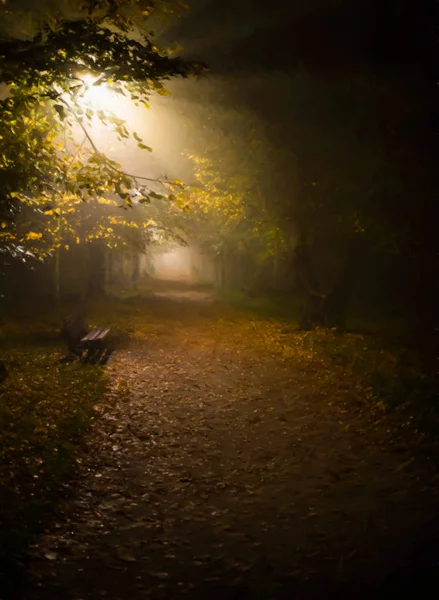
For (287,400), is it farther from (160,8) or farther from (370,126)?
(370,126)

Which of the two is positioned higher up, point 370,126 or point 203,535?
point 370,126

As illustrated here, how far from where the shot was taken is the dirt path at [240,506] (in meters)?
4.11

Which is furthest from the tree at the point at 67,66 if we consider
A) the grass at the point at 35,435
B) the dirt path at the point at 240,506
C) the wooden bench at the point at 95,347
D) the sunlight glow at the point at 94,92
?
the dirt path at the point at 240,506

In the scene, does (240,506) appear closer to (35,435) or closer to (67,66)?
(35,435)

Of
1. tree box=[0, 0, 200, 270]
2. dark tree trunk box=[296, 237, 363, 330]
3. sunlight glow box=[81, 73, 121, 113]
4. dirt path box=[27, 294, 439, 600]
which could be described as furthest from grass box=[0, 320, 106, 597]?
dark tree trunk box=[296, 237, 363, 330]

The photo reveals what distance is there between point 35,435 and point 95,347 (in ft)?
17.3

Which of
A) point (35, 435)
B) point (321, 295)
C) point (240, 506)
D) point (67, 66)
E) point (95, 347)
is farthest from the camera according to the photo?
point (321, 295)

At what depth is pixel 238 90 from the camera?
13.9 meters

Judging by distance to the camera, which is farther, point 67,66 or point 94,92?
point 94,92

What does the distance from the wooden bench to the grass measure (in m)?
0.56

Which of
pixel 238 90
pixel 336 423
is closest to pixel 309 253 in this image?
pixel 238 90

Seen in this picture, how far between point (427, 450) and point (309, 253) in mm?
12492

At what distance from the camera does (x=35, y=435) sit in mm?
7004

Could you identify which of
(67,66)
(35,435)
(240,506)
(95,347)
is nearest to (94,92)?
(67,66)
